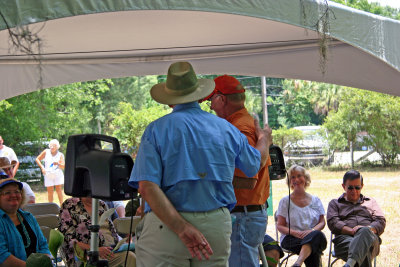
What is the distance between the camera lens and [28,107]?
19562 millimetres

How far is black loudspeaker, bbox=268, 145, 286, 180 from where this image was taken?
392cm

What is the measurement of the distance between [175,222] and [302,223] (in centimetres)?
362

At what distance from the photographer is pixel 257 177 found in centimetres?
323

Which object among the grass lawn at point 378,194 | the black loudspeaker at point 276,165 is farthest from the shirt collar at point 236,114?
the grass lawn at point 378,194

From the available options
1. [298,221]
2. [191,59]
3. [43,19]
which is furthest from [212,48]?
[43,19]

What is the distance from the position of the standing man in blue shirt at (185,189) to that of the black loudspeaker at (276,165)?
127 centimetres

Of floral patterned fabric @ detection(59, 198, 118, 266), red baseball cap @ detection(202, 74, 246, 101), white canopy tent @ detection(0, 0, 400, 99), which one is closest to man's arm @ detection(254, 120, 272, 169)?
red baseball cap @ detection(202, 74, 246, 101)

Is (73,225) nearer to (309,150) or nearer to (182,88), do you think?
(182,88)

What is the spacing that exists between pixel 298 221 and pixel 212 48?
2.01m

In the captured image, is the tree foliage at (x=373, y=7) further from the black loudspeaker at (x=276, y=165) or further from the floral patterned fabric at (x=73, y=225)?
the black loudspeaker at (x=276, y=165)

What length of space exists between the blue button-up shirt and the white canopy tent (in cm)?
64

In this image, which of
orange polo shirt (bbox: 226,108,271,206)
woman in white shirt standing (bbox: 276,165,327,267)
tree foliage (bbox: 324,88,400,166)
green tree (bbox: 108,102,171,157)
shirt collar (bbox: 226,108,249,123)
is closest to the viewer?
orange polo shirt (bbox: 226,108,271,206)

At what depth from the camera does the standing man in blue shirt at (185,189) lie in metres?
2.52

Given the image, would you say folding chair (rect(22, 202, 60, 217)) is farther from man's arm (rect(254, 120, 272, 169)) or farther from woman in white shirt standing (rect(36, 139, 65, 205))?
woman in white shirt standing (rect(36, 139, 65, 205))
